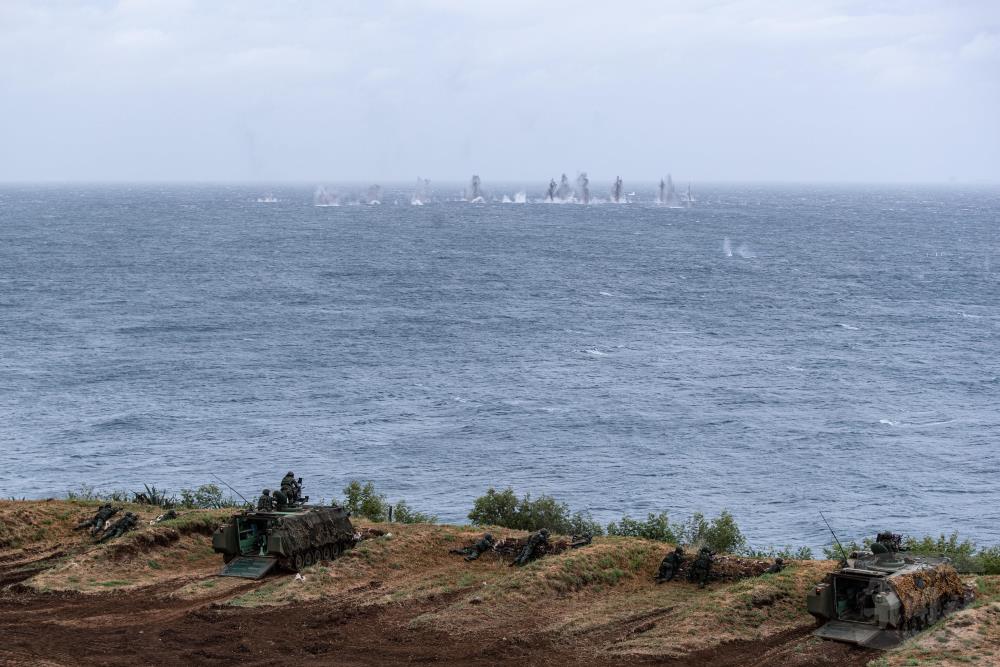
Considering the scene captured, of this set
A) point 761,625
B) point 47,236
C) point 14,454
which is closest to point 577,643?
point 761,625

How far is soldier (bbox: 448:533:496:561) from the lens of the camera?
107 ft

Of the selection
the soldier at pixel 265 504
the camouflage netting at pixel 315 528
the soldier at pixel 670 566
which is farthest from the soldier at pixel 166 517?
the soldier at pixel 670 566

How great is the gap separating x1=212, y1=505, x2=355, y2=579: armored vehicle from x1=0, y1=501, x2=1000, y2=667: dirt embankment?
1.83 ft

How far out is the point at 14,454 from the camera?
6612cm

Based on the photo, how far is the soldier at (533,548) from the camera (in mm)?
31688

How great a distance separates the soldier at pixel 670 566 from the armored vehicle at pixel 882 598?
4.43 meters

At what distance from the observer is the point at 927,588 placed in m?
26.1

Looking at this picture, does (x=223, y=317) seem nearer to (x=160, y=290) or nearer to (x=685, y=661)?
(x=160, y=290)

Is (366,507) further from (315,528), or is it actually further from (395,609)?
(395,609)

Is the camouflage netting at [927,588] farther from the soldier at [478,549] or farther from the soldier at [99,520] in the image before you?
the soldier at [99,520]

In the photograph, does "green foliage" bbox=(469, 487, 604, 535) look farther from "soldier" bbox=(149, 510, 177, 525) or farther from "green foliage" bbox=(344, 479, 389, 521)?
"soldier" bbox=(149, 510, 177, 525)

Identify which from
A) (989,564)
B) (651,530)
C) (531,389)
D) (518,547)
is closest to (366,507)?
(651,530)

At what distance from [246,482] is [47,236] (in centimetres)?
15368

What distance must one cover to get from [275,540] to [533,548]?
6944 mm
